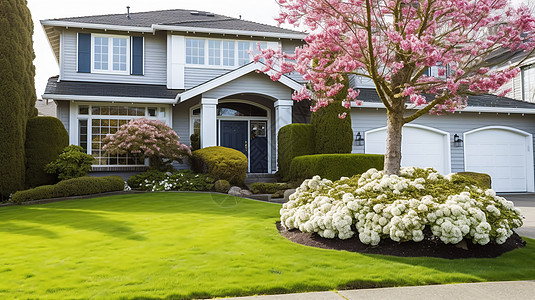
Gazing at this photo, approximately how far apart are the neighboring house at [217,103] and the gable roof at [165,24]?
4 cm

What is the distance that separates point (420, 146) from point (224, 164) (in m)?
8.06

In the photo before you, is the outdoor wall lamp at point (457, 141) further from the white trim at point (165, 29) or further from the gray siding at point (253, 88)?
the white trim at point (165, 29)

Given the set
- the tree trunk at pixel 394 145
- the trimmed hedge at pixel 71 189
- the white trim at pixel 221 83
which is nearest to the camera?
the tree trunk at pixel 394 145

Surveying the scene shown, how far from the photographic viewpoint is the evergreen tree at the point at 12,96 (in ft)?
34.9

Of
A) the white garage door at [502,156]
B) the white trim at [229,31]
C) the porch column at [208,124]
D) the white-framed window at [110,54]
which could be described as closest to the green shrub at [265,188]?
the porch column at [208,124]

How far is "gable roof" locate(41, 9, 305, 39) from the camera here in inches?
569

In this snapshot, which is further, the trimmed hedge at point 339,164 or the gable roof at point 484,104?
the gable roof at point 484,104

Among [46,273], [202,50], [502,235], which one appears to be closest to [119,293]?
[46,273]

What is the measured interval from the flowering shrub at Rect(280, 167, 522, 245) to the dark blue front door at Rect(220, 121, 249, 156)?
8859 millimetres

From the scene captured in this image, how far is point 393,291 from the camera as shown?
12.0 ft

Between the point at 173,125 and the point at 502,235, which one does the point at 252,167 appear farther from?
the point at 502,235

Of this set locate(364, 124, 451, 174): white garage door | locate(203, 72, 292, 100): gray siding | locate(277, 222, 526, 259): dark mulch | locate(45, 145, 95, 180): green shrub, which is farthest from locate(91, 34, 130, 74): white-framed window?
locate(277, 222, 526, 259): dark mulch

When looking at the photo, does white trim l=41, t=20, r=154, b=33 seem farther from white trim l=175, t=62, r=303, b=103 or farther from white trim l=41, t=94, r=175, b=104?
white trim l=175, t=62, r=303, b=103

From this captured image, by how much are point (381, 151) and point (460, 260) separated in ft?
35.7
